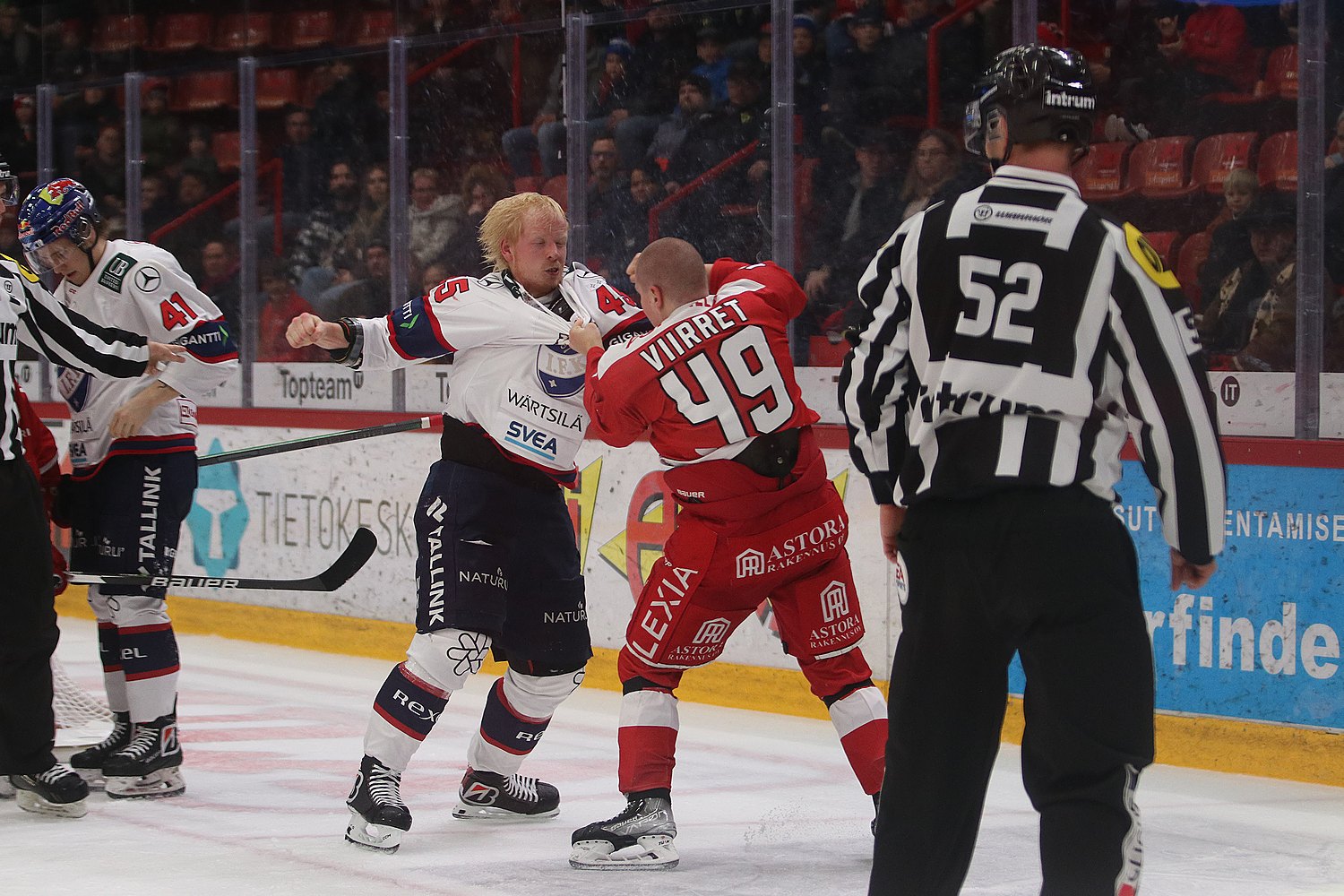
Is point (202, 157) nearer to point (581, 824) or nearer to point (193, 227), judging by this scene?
point (193, 227)

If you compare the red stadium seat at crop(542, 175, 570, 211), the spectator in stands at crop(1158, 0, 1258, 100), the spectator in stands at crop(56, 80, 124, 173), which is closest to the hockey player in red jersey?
the spectator in stands at crop(1158, 0, 1258, 100)

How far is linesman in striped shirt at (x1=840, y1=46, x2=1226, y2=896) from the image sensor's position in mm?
2102

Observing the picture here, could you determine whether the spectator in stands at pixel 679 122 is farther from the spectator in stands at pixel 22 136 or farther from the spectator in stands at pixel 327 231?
the spectator in stands at pixel 22 136

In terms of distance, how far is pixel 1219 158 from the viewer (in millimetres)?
4969

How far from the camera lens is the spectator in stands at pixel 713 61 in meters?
5.97

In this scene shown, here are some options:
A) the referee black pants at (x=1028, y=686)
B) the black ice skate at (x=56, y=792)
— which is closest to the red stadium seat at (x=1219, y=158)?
the referee black pants at (x=1028, y=686)

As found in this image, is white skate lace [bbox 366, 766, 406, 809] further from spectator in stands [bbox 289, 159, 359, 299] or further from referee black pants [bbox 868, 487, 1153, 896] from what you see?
spectator in stands [bbox 289, 159, 359, 299]

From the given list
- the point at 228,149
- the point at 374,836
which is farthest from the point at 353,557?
the point at 228,149

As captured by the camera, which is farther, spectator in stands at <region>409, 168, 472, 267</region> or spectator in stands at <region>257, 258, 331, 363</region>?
spectator in stands at <region>257, 258, 331, 363</region>

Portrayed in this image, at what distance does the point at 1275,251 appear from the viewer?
4836mm

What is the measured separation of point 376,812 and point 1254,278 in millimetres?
2884

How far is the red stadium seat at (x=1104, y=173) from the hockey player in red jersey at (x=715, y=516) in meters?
1.96

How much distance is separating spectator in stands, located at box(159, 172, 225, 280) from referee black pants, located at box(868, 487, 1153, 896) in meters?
6.19

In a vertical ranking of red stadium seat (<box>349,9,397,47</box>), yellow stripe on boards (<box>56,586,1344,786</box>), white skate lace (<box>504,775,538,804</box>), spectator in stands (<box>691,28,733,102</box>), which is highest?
red stadium seat (<box>349,9,397,47</box>)
